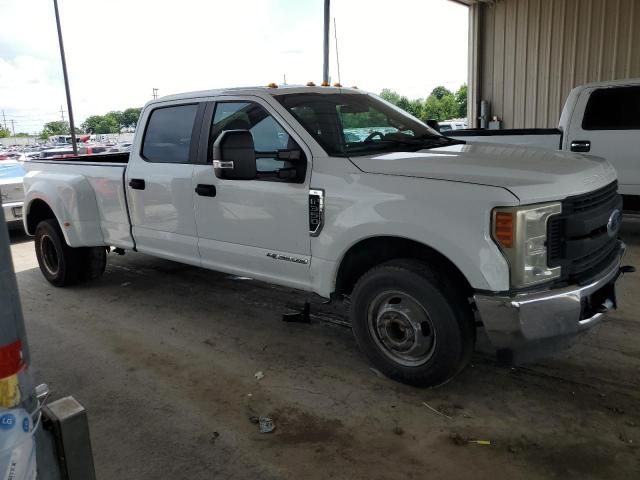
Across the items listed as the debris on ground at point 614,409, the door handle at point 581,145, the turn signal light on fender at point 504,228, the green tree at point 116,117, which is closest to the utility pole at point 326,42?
the door handle at point 581,145

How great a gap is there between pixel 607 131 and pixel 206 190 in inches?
217

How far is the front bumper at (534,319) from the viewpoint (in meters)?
3.03

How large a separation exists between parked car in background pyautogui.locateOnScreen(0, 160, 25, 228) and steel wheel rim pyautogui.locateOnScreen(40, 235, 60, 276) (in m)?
2.76

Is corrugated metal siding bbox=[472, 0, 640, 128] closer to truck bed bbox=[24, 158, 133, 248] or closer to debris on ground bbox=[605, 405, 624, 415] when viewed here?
debris on ground bbox=[605, 405, 624, 415]

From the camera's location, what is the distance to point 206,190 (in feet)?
14.5

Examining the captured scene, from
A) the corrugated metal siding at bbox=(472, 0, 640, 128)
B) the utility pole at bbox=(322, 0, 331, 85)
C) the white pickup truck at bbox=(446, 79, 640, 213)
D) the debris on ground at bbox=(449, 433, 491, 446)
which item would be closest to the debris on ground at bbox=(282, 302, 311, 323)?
the debris on ground at bbox=(449, 433, 491, 446)

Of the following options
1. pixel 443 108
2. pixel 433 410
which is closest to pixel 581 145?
pixel 433 410

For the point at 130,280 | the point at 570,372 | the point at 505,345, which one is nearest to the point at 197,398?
the point at 505,345

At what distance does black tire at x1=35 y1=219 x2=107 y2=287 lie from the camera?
6012mm

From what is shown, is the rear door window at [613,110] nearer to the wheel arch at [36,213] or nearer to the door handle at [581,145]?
the door handle at [581,145]

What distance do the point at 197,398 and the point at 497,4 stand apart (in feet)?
41.1

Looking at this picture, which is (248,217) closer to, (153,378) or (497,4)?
(153,378)

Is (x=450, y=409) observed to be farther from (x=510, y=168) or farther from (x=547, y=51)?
(x=547, y=51)

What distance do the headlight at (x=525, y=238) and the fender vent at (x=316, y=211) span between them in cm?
121
